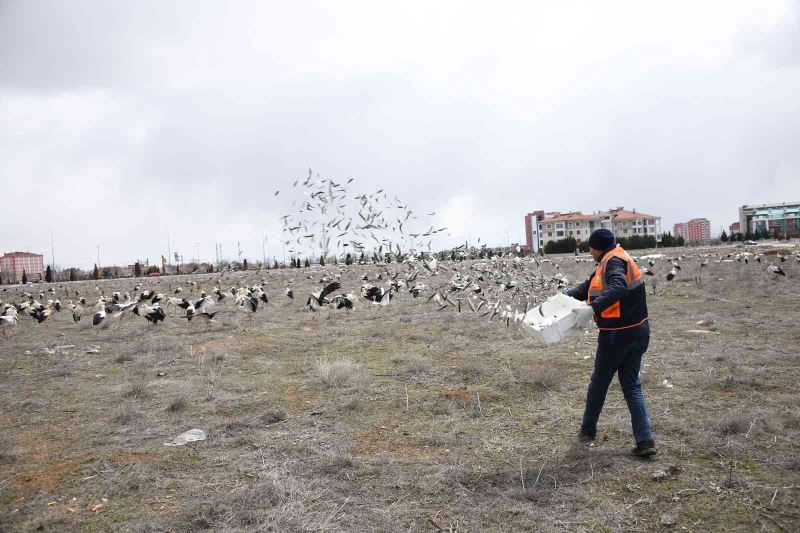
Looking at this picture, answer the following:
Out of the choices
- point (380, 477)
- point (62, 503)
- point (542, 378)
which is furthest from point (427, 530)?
point (542, 378)

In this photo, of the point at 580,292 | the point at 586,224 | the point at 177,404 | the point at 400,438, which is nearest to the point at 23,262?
the point at 586,224

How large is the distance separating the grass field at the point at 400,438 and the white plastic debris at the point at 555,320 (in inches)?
41.9

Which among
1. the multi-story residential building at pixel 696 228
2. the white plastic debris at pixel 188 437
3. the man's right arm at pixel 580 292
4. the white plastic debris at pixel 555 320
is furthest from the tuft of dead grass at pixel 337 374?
the multi-story residential building at pixel 696 228

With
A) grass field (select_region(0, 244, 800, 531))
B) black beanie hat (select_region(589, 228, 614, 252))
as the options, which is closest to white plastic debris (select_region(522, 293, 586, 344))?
black beanie hat (select_region(589, 228, 614, 252))

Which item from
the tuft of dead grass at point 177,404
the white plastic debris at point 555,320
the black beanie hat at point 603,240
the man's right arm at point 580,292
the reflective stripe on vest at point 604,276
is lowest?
the tuft of dead grass at point 177,404

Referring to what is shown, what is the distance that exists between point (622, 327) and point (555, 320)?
65 cm

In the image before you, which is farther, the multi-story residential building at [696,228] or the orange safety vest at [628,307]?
the multi-story residential building at [696,228]

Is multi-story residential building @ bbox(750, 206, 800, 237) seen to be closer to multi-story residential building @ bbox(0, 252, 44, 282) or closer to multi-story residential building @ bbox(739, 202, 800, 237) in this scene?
multi-story residential building @ bbox(739, 202, 800, 237)

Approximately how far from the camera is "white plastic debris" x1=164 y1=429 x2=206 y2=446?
5.65m

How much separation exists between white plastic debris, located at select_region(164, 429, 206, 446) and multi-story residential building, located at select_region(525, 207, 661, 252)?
9745cm

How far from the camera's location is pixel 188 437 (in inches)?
227

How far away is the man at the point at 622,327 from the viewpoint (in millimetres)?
4809

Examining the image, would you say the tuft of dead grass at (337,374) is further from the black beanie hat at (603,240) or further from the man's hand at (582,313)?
the black beanie hat at (603,240)

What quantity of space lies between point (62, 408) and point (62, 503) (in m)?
3.35
